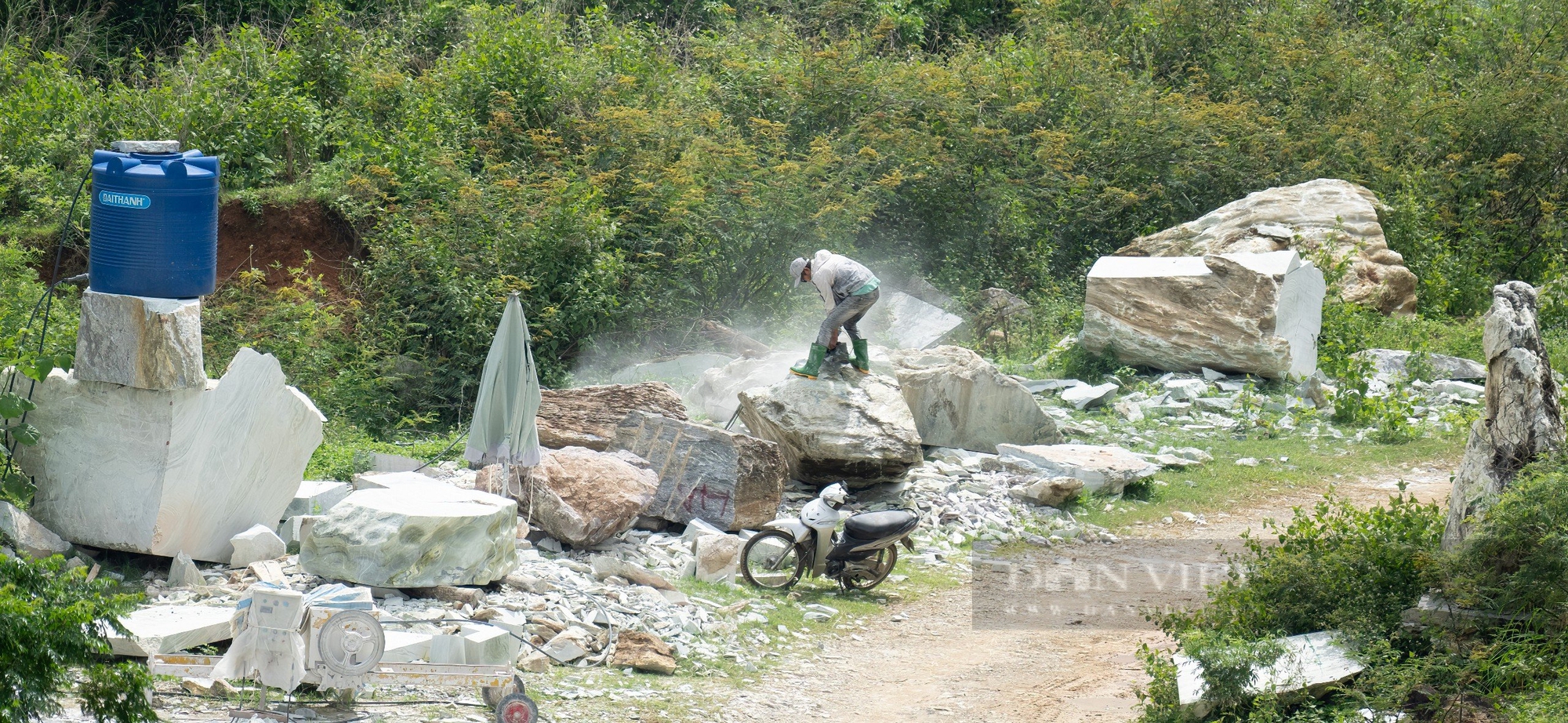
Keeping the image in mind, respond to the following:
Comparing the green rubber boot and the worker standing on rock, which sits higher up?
the worker standing on rock

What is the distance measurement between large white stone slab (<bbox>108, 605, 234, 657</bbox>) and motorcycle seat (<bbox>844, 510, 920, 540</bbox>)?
361 cm

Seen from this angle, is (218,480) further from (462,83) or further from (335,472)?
(462,83)

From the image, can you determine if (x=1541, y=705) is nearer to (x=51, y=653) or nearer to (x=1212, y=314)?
(x=51, y=653)

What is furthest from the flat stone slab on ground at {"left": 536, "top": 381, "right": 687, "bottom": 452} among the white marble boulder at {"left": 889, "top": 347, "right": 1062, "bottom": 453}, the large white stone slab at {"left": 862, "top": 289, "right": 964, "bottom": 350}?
the large white stone slab at {"left": 862, "top": 289, "right": 964, "bottom": 350}

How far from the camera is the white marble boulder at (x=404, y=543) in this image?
660cm

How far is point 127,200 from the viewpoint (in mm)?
6770

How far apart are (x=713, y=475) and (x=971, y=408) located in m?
3.26

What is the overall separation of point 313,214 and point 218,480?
27.0 feet

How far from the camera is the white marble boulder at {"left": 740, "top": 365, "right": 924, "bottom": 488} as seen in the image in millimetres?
9969

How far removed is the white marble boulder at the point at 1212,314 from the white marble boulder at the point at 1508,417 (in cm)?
740

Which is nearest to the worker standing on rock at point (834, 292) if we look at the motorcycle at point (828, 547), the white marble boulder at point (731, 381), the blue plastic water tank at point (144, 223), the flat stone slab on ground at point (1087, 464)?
the white marble boulder at point (731, 381)

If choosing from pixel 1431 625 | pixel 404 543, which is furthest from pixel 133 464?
pixel 1431 625

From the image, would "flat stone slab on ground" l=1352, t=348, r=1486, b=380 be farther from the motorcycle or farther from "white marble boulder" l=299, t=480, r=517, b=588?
"white marble boulder" l=299, t=480, r=517, b=588

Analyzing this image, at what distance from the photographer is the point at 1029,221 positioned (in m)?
18.1
